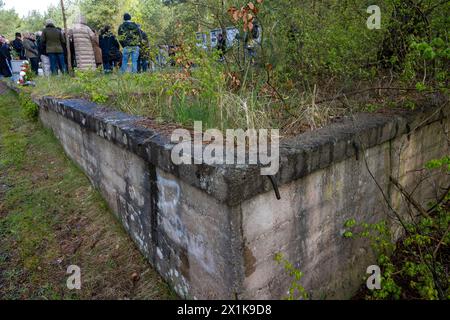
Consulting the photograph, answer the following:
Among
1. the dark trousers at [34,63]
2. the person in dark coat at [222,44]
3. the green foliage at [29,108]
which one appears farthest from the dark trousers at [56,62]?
the person in dark coat at [222,44]

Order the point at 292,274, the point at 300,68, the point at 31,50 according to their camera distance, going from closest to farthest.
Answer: the point at 292,274
the point at 300,68
the point at 31,50

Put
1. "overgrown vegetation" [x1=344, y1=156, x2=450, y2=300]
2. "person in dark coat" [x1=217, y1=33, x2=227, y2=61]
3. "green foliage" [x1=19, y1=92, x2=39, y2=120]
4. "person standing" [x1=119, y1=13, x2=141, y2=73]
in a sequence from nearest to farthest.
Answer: "overgrown vegetation" [x1=344, y1=156, x2=450, y2=300]
"person in dark coat" [x1=217, y1=33, x2=227, y2=61]
"person standing" [x1=119, y1=13, x2=141, y2=73]
"green foliage" [x1=19, y1=92, x2=39, y2=120]

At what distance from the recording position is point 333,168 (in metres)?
2.71

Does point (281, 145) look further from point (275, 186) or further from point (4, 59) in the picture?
point (4, 59)

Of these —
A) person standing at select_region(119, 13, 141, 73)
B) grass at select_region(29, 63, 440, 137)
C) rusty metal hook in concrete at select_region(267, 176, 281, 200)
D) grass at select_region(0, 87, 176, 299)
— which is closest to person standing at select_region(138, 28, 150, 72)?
person standing at select_region(119, 13, 141, 73)

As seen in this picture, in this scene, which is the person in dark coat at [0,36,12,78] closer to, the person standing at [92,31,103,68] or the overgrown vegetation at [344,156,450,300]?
the person standing at [92,31,103,68]

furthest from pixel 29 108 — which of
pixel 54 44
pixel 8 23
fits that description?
pixel 8 23

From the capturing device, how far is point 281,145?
2.47m

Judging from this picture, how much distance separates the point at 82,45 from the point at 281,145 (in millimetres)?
9001

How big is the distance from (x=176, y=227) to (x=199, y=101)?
60.2 inches

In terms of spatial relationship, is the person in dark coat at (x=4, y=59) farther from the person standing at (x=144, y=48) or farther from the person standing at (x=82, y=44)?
the person standing at (x=144, y=48)

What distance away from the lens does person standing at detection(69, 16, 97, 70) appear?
31.8ft

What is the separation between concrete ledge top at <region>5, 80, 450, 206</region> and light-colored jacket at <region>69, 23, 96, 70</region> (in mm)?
6512
